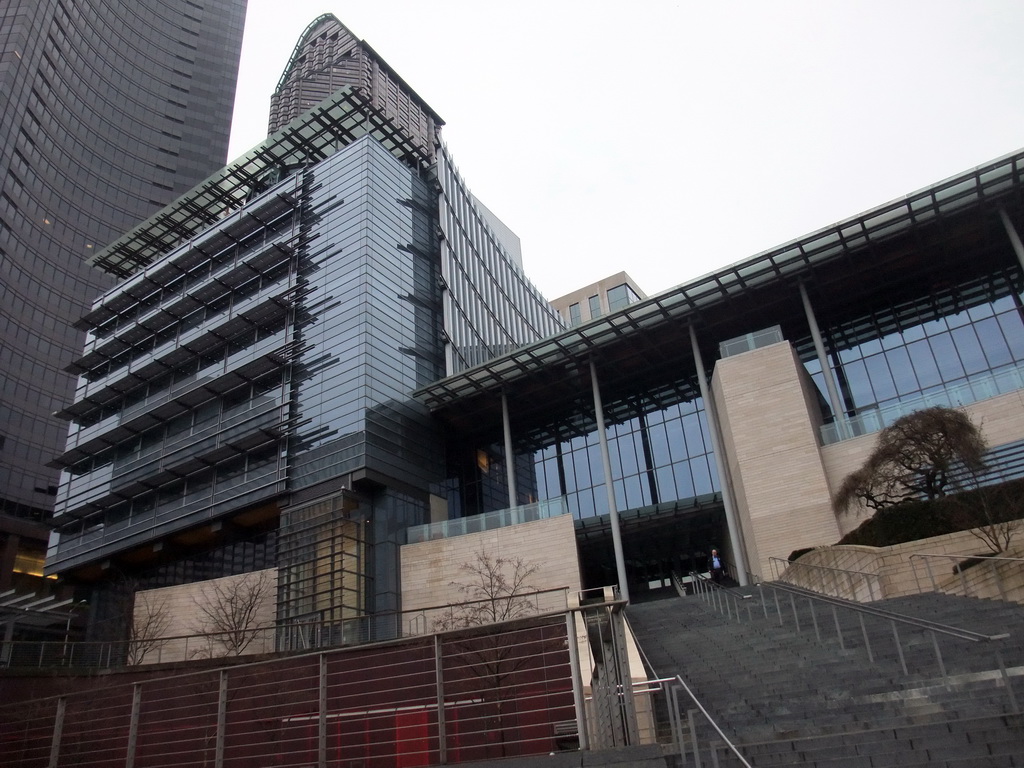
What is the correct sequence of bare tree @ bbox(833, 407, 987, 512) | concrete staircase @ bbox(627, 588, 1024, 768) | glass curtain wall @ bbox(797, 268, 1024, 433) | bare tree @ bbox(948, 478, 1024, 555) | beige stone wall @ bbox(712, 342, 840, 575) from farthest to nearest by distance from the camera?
glass curtain wall @ bbox(797, 268, 1024, 433)
beige stone wall @ bbox(712, 342, 840, 575)
bare tree @ bbox(833, 407, 987, 512)
bare tree @ bbox(948, 478, 1024, 555)
concrete staircase @ bbox(627, 588, 1024, 768)

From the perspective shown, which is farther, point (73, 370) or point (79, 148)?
point (79, 148)

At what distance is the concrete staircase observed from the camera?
8.20 meters

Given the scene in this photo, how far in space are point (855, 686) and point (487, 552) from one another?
21851mm

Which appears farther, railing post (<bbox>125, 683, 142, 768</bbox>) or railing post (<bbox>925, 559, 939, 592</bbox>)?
railing post (<bbox>925, 559, 939, 592</bbox>)

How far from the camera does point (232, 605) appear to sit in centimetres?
3366

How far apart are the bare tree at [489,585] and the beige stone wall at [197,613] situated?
851cm

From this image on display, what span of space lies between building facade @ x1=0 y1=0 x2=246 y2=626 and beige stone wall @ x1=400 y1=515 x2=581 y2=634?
133 feet

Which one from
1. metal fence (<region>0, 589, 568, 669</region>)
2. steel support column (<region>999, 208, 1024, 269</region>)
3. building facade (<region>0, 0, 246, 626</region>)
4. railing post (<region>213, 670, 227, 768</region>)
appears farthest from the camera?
building facade (<region>0, 0, 246, 626</region>)

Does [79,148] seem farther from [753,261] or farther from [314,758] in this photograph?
[314,758]

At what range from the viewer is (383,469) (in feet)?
113

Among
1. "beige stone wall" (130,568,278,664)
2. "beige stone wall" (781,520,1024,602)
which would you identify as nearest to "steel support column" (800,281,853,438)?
"beige stone wall" (781,520,1024,602)

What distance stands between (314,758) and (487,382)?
89.8 feet

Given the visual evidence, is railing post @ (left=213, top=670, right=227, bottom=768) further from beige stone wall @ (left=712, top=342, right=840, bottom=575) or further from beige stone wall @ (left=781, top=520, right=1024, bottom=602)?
beige stone wall @ (left=712, top=342, right=840, bottom=575)

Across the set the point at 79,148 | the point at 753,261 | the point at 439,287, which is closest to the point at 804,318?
the point at 753,261
